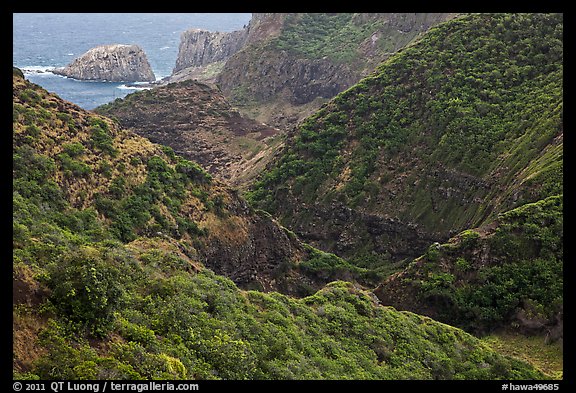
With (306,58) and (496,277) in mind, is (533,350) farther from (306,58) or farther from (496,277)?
(306,58)

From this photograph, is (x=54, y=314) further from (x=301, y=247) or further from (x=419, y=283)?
(x=301, y=247)

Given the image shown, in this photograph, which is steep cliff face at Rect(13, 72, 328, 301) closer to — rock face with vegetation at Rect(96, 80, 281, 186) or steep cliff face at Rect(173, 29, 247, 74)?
rock face with vegetation at Rect(96, 80, 281, 186)

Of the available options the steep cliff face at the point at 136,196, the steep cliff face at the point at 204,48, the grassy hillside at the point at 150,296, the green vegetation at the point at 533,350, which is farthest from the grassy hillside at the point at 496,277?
the steep cliff face at the point at 204,48

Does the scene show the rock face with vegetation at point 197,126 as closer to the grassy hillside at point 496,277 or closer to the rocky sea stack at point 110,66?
the grassy hillside at point 496,277

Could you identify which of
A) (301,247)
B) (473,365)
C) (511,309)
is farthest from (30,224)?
(511,309)

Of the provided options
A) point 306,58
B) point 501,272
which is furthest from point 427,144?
point 306,58

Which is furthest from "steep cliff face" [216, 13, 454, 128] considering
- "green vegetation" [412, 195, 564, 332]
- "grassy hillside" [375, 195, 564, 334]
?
"green vegetation" [412, 195, 564, 332]

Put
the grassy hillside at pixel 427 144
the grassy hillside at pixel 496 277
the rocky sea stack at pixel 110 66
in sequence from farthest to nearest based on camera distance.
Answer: the rocky sea stack at pixel 110 66, the grassy hillside at pixel 427 144, the grassy hillside at pixel 496 277
